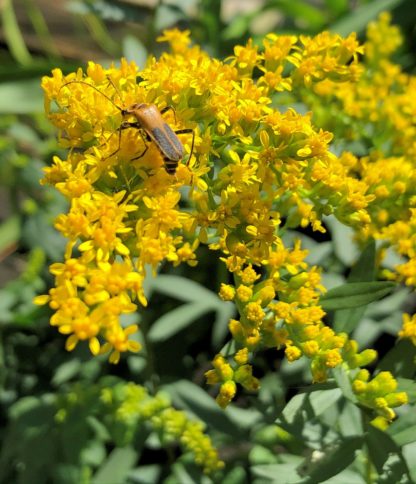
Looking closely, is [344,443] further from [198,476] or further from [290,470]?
[198,476]

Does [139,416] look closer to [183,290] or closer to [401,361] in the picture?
[183,290]

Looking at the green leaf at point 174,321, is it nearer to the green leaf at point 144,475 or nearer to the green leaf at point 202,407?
the green leaf at point 202,407

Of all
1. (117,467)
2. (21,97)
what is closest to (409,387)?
(117,467)

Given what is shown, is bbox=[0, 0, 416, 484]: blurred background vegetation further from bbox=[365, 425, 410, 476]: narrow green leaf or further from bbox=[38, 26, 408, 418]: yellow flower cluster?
bbox=[38, 26, 408, 418]: yellow flower cluster

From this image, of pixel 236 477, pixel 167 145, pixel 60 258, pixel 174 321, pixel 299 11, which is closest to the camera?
pixel 167 145

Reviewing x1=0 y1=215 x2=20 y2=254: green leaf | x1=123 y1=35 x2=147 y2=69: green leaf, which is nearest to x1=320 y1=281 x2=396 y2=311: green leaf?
x1=123 y1=35 x2=147 y2=69: green leaf
